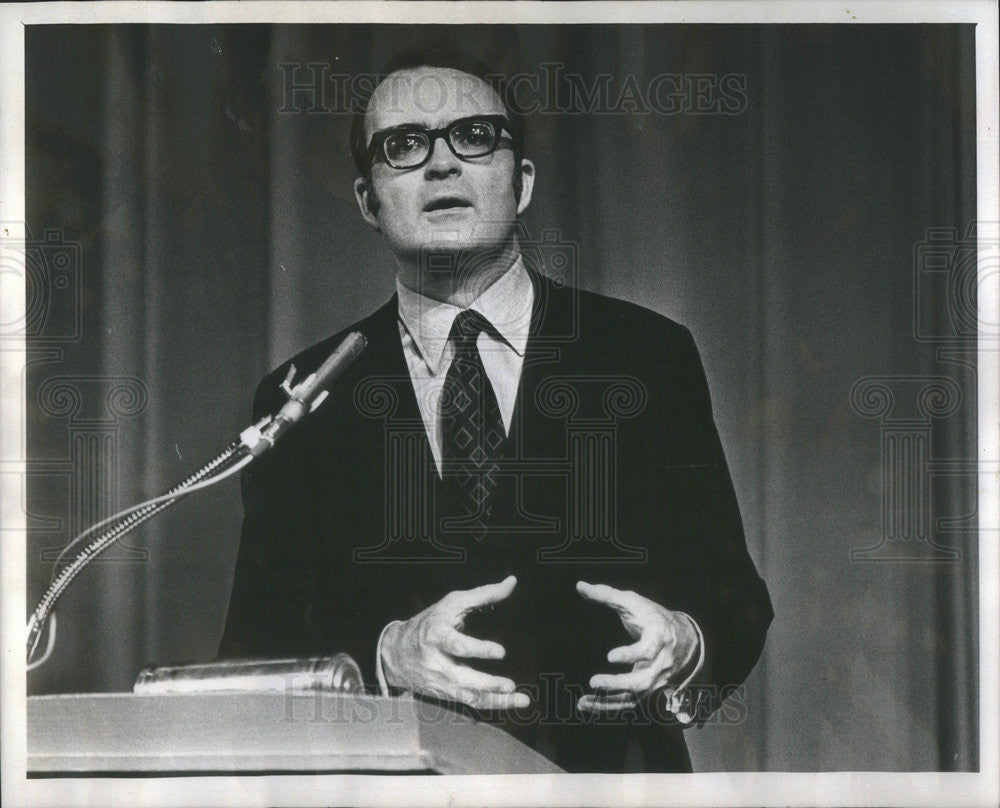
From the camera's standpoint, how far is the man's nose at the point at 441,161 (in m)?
1.55

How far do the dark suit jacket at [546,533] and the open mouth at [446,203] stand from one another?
0.62ft

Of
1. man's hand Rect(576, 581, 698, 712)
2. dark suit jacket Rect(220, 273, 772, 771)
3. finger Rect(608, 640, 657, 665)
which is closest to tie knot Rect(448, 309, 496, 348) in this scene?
dark suit jacket Rect(220, 273, 772, 771)

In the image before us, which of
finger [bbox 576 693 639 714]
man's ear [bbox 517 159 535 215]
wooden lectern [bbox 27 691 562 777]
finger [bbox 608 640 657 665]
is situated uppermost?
man's ear [bbox 517 159 535 215]

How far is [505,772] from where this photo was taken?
5.16 ft

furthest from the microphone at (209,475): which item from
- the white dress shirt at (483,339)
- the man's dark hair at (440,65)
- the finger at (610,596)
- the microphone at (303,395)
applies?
the finger at (610,596)

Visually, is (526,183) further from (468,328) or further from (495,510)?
(495,510)

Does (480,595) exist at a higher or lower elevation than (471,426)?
lower

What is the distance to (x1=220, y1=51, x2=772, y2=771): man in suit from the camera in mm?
1555

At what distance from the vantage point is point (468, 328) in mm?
1585

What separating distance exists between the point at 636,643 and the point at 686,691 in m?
0.13

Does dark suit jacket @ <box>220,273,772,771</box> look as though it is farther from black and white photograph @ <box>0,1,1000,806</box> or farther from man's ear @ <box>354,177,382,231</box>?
man's ear @ <box>354,177,382,231</box>

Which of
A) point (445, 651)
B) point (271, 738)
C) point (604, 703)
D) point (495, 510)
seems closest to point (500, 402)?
point (495, 510)

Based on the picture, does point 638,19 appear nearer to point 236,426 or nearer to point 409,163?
point 409,163

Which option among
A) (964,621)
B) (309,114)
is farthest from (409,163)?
(964,621)
